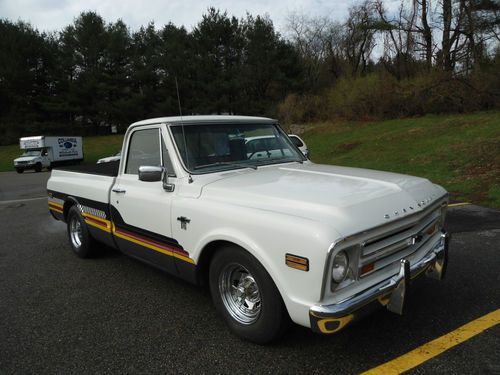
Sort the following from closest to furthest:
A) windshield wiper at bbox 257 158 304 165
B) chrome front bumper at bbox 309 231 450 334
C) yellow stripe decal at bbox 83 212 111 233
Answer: chrome front bumper at bbox 309 231 450 334 < windshield wiper at bbox 257 158 304 165 < yellow stripe decal at bbox 83 212 111 233

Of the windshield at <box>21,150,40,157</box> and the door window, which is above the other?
the door window

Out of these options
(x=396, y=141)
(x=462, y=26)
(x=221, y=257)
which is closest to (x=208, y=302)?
(x=221, y=257)

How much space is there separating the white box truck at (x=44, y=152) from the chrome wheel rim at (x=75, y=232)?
23413 mm

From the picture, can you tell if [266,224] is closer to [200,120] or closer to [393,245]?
[393,245]

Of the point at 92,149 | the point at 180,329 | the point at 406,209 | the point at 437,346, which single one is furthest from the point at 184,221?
the point at 92,149

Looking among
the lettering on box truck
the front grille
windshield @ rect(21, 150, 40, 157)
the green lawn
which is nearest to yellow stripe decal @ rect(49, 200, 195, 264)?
the front grille

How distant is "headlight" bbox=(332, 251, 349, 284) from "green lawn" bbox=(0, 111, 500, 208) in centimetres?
621

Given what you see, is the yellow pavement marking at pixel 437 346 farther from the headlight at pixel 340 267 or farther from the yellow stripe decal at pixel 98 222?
the yellow stripe decal at pixel 98 222

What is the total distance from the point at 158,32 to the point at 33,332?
47932 millimetres

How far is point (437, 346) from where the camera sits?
2.83m

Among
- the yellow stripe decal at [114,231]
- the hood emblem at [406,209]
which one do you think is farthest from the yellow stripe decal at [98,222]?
the hood emblem at [406,209]

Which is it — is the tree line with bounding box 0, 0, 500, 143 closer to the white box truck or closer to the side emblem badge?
the white box truck

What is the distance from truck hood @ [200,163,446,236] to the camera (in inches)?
100

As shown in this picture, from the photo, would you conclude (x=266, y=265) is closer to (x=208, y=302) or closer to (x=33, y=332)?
(x=208, y=302)
